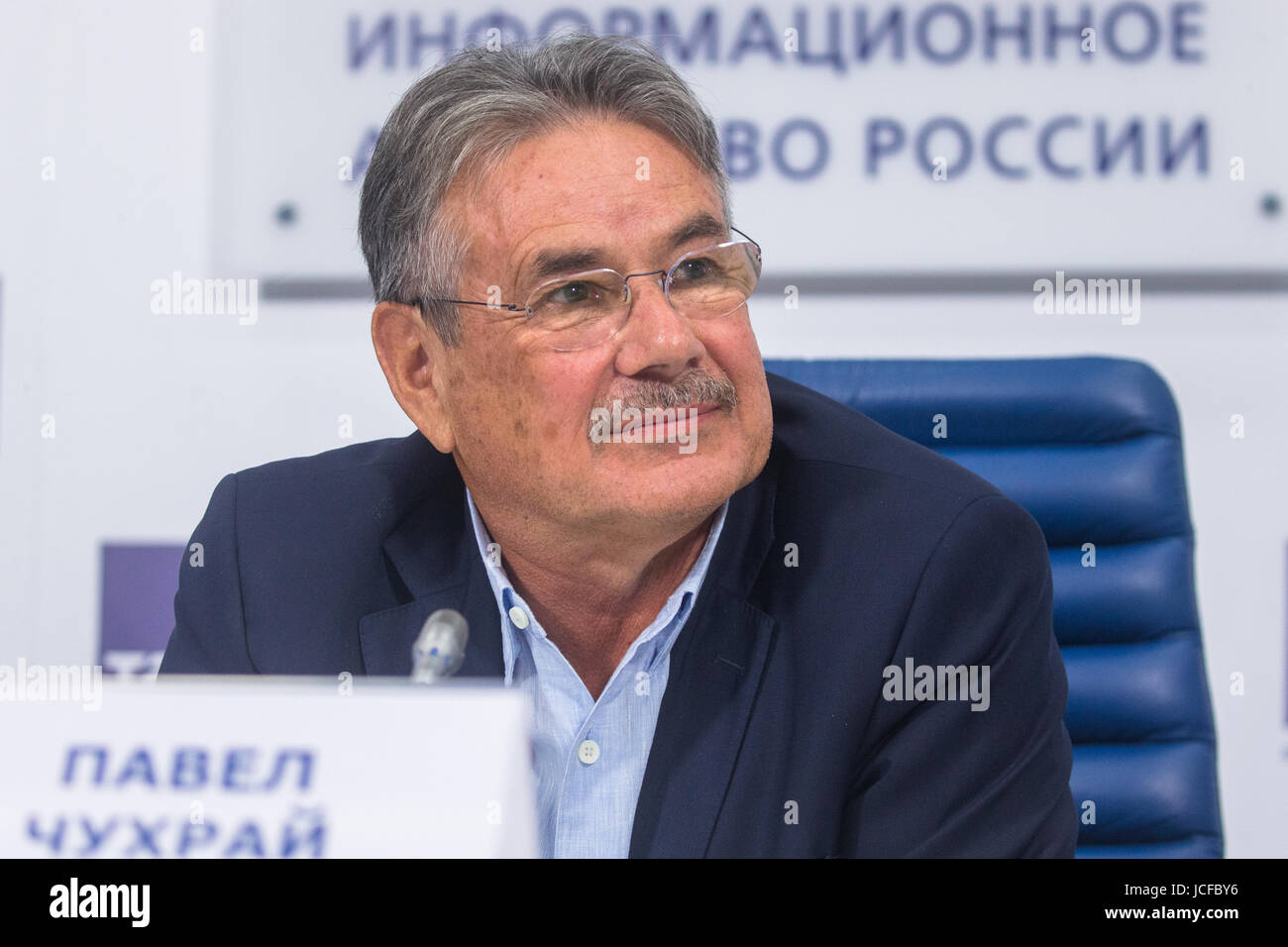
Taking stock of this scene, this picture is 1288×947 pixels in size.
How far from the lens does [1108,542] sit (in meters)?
1.18

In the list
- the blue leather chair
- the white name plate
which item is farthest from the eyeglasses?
the white name plate

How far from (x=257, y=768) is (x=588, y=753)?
1.55ft

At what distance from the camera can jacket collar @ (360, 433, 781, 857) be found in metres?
0.84

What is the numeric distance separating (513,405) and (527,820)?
56 centimetres

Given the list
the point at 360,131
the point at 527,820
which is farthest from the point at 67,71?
the point at 527,820

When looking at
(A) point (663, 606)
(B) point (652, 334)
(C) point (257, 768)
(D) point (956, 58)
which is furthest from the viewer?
(D) point (956, 58)

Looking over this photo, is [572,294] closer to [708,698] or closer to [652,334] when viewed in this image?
[652,334]

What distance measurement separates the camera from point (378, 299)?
109 centimetres

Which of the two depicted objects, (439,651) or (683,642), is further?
(683,642)

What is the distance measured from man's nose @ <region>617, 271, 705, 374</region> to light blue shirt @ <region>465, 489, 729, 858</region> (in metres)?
0.18

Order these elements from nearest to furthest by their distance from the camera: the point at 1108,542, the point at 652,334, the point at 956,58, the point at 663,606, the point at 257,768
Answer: the point at 257,768 < the point at 652,334 < the point at 663,606 < the point at 1108,542 < the point at 956,58

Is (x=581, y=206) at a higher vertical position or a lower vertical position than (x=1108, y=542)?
higher
